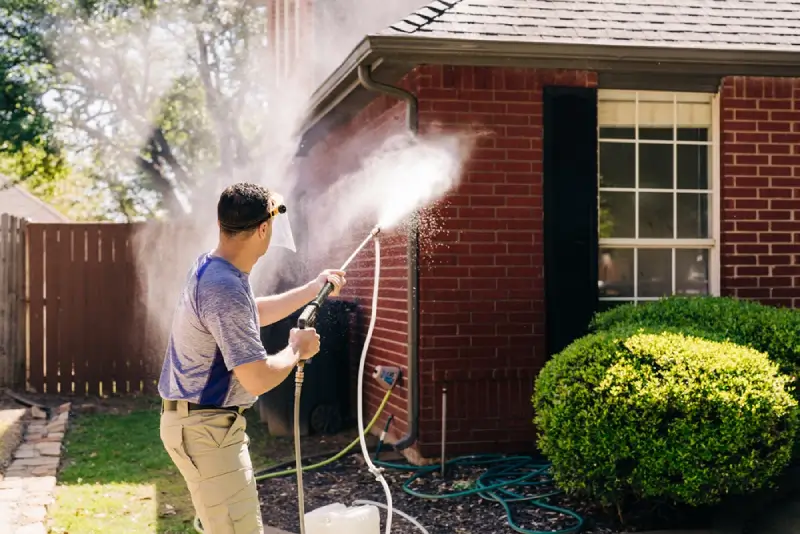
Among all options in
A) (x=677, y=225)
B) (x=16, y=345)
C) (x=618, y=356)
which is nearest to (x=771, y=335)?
(x=618, y=356)

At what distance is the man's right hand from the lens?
332cm

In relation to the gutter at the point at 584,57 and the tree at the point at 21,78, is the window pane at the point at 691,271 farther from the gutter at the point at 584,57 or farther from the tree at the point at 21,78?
the tree at the point at 21,78

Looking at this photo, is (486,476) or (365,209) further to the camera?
(365,209)

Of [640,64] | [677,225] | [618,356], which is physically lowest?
[618,356]

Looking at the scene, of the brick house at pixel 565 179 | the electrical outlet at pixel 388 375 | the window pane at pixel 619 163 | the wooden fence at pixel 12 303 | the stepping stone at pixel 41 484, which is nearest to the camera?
the stepping stone at pixel 41 484

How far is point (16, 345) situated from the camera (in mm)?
11344

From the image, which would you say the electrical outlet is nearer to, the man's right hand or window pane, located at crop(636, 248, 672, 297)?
window pane, located at crop(636, 248, 672, 297)

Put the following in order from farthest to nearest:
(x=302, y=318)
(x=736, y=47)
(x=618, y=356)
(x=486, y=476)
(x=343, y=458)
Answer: (x=343, y=458), (x=736, y=47), (x=486, y=476), (x=618, y=356), (x=302, y=318)

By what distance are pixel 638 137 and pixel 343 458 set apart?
12.0ft

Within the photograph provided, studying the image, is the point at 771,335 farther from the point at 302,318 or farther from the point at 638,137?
the point at 302,318

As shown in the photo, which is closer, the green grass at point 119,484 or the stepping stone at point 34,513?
the stepping stone at point 34,513

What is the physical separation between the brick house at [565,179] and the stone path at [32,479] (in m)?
2.74

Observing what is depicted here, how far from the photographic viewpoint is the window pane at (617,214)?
7.52 meters

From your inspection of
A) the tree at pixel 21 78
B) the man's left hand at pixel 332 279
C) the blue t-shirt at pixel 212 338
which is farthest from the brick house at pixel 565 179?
the tree at pixel 21 78
